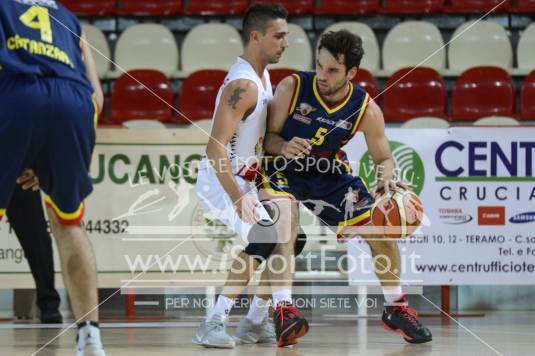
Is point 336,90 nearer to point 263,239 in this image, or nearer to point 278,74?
point 263,239

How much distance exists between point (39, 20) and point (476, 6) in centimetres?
677

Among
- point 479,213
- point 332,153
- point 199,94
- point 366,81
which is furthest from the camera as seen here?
point 199,94

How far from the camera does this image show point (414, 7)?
9.41 metres

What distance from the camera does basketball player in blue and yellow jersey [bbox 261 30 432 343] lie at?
4.96 metres

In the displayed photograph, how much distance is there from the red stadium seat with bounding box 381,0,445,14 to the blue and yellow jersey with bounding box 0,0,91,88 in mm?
6362

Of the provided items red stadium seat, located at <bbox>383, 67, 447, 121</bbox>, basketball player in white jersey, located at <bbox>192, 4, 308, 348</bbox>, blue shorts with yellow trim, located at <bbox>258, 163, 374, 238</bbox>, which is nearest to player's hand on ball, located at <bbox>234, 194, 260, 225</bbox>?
basketball player in white jersey, located at <bbox>192, 4, 308, 348</bbox>

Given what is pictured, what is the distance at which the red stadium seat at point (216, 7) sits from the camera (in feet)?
31.4

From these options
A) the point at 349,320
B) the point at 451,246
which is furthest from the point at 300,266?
the point at 451,246

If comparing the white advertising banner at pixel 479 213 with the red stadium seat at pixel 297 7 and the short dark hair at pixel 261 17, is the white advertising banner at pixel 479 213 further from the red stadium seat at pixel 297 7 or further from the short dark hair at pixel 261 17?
the red stadium seat at pixel 297 7

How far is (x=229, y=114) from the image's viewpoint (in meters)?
4.74

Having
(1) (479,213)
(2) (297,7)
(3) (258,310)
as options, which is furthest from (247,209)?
(2) (297,7)

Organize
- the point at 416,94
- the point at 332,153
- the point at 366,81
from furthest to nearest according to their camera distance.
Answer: the point at 416,94, the point at 366,81, the point at 332,153

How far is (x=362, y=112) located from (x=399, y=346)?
1307mm

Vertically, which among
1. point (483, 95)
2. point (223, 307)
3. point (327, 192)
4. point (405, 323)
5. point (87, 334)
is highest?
point (483, 95)
